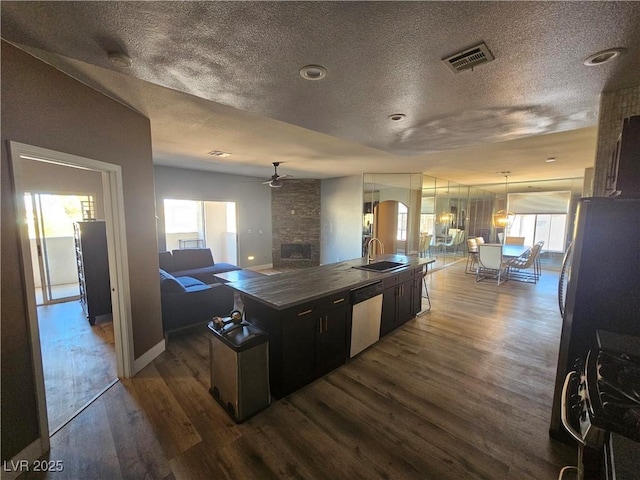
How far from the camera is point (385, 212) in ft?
28.0

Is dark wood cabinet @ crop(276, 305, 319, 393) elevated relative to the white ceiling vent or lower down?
lower down

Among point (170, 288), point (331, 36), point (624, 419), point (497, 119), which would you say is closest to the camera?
point (624, 419)

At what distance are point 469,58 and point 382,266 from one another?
259 cm

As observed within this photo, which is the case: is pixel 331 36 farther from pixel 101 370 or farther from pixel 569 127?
pixel 101 370

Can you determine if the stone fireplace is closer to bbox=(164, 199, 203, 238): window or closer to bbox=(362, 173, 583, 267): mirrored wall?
bbox=(362, 173, 583, 267): mirrored wall

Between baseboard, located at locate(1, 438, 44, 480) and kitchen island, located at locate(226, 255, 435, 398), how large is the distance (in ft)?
5.16

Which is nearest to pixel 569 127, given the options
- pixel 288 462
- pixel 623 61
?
pixel 623 61

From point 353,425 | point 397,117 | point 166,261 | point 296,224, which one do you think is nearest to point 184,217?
point 166,261

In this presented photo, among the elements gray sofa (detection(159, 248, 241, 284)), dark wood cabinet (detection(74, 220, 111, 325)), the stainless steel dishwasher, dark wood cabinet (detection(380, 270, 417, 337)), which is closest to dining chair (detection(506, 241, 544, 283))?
dark wood cabinet (detection(380, 270, 417, 337))

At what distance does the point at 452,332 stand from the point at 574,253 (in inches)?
86.3

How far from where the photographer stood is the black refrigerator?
1536 millimetres

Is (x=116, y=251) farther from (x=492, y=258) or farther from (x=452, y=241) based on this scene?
(x=452, y=241)

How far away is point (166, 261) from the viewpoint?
5.27 m

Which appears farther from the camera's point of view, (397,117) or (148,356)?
(148,356)
